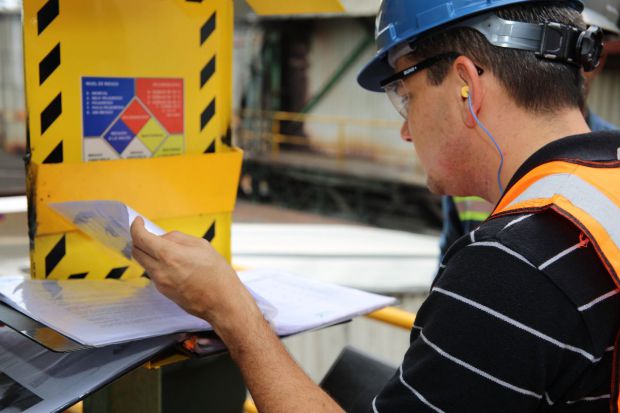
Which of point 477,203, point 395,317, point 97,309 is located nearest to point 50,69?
point 97,309

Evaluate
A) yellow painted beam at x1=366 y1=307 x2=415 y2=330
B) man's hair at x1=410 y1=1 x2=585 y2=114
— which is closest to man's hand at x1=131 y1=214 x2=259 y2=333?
man's hair at x1=410 y1=1 x2=585 y2=114

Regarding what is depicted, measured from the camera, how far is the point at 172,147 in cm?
175

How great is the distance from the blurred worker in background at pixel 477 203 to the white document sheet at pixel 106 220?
1.40 metres

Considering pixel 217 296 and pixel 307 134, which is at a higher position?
pixel 217 296

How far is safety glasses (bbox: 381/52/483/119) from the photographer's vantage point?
1.34 m

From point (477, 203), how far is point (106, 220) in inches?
63.5

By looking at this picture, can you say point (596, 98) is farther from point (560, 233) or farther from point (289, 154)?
point (560, 233)

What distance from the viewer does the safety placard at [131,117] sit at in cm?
160

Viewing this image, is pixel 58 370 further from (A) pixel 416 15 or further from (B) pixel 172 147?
(A) pixel 416 15

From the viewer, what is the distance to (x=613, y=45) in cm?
1088

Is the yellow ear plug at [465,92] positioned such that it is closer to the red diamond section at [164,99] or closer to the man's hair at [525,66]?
the man's hair at [525,66]

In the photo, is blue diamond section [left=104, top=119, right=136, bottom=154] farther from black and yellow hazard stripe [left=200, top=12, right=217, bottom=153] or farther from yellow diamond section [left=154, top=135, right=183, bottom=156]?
black and yellow hazard stripe [left=200, top=12, right=217, bottom=153]

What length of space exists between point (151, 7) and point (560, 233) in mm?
1111

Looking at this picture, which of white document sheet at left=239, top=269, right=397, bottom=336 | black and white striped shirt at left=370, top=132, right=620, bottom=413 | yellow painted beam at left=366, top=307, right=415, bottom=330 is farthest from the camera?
yellow painted beam at left=366, top=307, right=415, bottom=330
